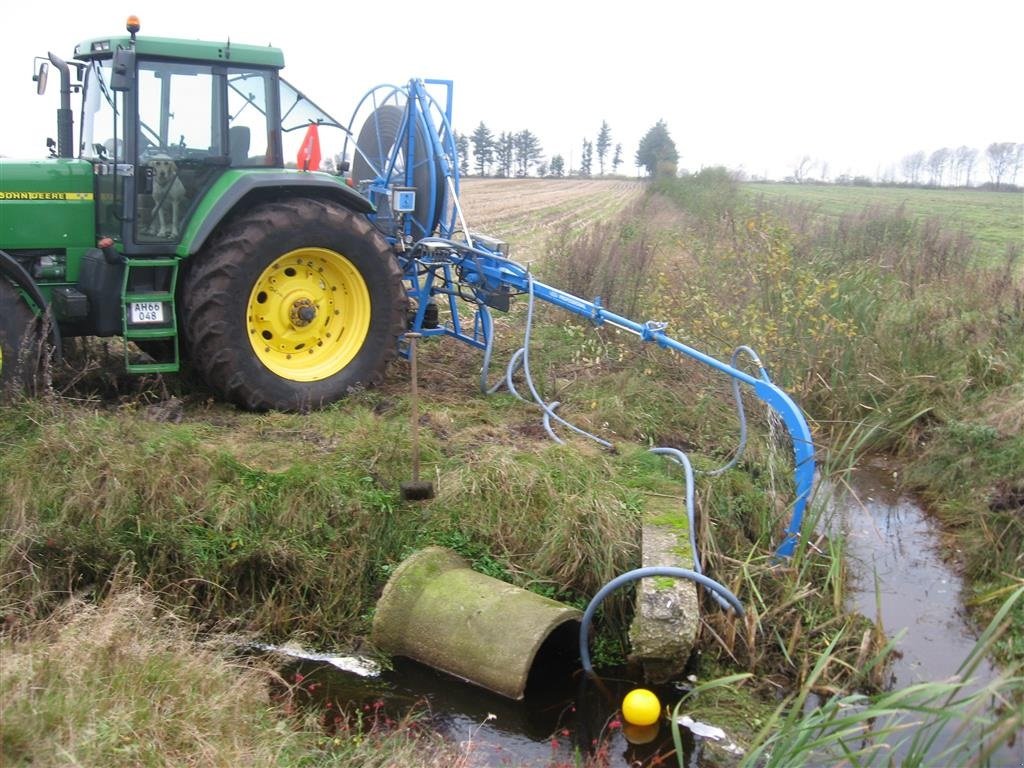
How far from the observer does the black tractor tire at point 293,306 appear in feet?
20.7

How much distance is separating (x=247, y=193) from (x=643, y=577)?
11.4 ft

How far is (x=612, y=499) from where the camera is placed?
5.43m

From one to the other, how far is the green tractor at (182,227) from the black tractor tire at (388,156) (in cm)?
90

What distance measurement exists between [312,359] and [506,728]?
3.22m

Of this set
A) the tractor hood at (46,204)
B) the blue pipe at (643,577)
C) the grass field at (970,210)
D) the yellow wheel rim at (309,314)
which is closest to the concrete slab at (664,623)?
the blue pipe at (643,577)

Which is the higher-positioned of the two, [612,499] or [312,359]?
[312,359]

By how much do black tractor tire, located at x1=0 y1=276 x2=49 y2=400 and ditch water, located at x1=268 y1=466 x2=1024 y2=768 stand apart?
2384mm

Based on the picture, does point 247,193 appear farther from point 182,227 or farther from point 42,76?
point 42,76

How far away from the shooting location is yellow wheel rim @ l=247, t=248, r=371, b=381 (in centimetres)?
670

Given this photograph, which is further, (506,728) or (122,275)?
(122,275)

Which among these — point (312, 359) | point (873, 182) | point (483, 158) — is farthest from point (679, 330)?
point (483, 158)

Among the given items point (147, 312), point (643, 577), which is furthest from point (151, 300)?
point (643, 577)

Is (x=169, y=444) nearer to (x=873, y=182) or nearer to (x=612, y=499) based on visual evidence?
(x=612, y=499)

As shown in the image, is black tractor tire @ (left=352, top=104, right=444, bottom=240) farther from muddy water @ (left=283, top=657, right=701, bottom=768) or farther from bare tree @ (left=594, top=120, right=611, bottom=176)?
bare tree @ (left=594, top=120, right=611, bottom=176)
